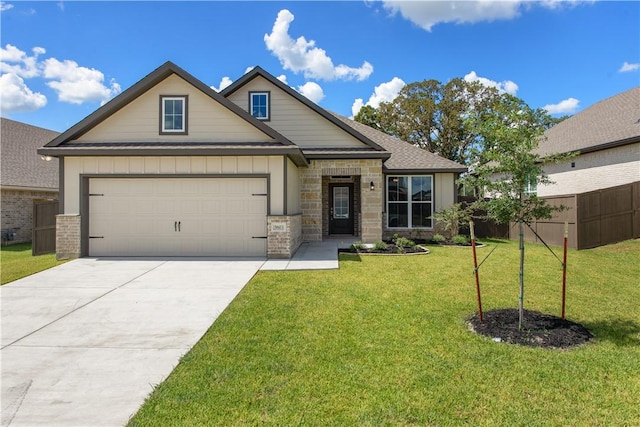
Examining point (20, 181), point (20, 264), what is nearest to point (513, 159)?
point (20, 264)

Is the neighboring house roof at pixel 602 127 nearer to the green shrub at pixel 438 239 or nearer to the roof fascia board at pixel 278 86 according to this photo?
the green shrub at pixel 438 239

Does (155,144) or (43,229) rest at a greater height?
(155,144)

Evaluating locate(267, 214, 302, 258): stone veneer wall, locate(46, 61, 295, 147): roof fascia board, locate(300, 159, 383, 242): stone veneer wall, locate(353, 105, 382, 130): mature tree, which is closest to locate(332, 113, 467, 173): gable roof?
→ locate(300, 159, 383, 242): stone veneer wall

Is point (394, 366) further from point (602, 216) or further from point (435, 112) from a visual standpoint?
point (435, 112)

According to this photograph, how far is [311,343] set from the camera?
4180mm

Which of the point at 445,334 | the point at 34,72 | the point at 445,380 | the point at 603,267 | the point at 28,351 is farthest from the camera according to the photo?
the point at 34,72

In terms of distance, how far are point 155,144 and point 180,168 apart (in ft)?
3.70

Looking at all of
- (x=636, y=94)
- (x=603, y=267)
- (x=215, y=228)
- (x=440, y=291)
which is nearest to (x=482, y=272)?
(x=440, y=291)

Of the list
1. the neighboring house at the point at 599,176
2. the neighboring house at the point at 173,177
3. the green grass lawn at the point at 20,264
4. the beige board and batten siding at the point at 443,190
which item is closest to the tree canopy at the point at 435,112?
the neighboring house at the point at 599,176

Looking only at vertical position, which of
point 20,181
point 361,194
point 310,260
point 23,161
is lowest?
point 310,260

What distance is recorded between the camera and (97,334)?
15.1 feet

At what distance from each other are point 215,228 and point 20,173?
12.7 metres

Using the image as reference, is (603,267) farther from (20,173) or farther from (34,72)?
(34,72)

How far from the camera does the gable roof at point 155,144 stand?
32.7ft
